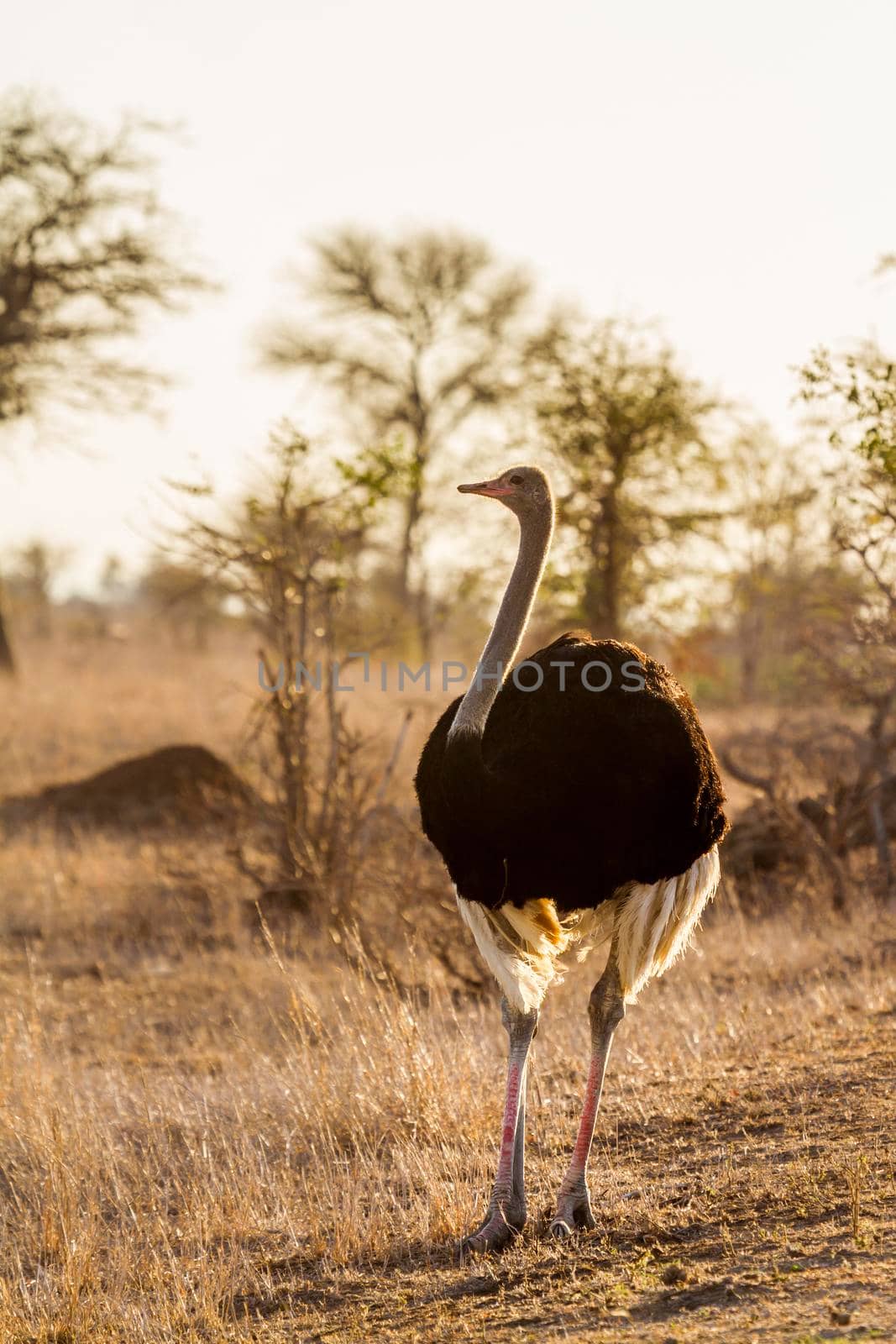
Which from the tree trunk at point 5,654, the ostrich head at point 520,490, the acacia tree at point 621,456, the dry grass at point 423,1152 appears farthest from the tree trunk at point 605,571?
the ostrich head at point 520,490

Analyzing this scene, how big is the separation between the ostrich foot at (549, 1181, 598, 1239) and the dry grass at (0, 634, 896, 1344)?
0.06 meters

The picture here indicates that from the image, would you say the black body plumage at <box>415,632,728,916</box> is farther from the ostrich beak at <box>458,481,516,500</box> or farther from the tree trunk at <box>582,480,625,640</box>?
the tree trunk at <box>582,480,625,640</box>

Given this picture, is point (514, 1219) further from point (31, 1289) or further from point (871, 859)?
point (871, 859)

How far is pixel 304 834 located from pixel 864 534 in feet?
11.8

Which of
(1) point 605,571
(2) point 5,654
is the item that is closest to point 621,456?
(1) point 605,571

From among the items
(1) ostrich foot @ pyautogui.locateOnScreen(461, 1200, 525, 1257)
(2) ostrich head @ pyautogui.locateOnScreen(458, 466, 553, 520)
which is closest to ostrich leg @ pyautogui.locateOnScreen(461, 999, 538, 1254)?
(1) ostrich foot @ pyautogui.locateOnScreen(461, 1200, 525, 1257)

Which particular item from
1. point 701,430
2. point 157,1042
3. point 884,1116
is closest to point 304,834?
point 157,1042

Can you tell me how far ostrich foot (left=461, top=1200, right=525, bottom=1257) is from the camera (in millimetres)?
4250

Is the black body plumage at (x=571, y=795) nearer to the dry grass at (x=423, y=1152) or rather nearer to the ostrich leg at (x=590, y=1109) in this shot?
the ostrich leg at (x=590, y=1109)

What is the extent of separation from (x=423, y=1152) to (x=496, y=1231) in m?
0.73

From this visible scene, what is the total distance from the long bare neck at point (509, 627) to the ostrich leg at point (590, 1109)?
0.89 metres

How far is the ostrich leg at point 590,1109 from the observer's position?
14.2 feet

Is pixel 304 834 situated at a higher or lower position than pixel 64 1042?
higher

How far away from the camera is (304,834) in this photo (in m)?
9.14
